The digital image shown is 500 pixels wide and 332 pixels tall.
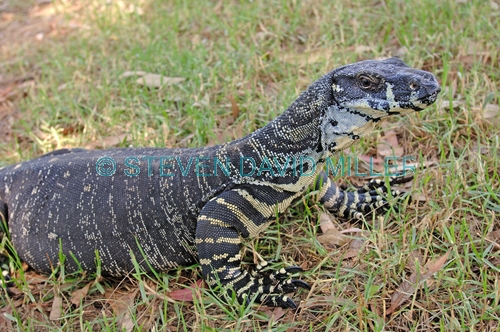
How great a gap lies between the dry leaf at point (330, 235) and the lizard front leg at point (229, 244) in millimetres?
445

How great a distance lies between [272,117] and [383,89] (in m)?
2.13

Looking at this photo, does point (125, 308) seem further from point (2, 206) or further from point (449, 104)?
point (449, 104)

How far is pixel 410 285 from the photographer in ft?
12.5

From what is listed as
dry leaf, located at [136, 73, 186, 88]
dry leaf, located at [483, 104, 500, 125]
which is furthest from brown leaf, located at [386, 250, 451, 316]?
dry leaf, located at [136, 73, 186, 88]

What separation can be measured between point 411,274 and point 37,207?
328cm

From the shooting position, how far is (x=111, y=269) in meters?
4.62

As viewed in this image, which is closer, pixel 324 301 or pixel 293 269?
pixel 324 301

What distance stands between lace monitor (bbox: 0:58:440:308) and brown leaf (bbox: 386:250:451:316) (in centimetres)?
76

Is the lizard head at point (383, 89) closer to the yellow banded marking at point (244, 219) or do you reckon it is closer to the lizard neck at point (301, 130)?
the lizard neck at point (301, 130)

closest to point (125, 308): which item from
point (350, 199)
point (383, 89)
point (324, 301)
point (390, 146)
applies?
point (324, 301)

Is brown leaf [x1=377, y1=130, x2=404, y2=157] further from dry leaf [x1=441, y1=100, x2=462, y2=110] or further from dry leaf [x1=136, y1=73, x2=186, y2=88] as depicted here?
dry leaf [x1=136, y1=73, x2=186, y2=88]

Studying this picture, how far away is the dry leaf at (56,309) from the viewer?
4380 mm

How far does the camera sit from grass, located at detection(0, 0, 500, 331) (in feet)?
12.8

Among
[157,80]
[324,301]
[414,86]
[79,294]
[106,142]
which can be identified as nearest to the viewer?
[414,86]
